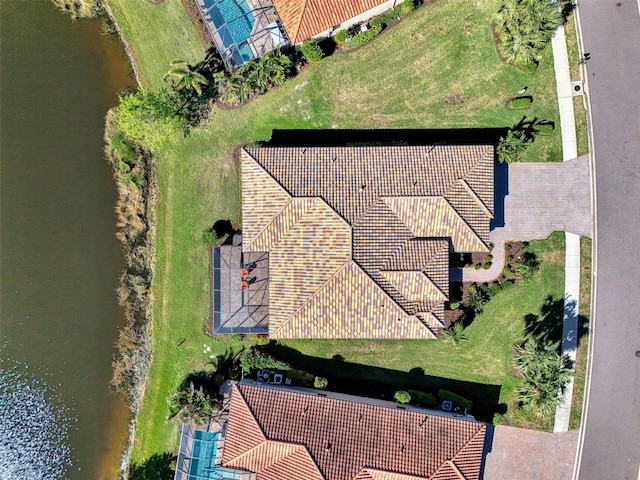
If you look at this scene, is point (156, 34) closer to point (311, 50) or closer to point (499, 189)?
point (311, 50)

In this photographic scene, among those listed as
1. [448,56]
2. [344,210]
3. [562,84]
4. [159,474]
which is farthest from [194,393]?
[562,84]

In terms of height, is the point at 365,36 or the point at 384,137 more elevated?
the point at 365,36

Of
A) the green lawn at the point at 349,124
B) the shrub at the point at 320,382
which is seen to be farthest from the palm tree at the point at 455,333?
the shrub at the point at 320,382

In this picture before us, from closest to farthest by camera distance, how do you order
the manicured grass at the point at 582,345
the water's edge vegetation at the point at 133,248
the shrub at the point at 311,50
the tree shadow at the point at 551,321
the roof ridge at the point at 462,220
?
the roof ridge at the point at 462,220, the shrub at the point at 311,50, the manicured grass at the point at 582,345, the tree shadow at the point at 551,321, the water's edge vegetation at the point at 133,248

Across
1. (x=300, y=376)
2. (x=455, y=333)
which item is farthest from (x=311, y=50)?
(x=300, y=376)

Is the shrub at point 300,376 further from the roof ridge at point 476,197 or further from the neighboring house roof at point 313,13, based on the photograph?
the neighboring house roof at point 313,13

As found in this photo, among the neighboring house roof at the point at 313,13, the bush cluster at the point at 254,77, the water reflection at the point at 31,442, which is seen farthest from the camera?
the water reflection at the point at 31,442

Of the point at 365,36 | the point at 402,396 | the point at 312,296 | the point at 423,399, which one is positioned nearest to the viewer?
the point at 312,296
